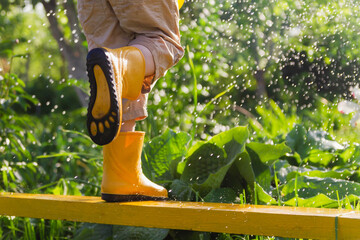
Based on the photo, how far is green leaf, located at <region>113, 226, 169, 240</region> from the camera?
1967 millimetres

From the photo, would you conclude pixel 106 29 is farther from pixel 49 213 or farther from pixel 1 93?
pixel 1 93

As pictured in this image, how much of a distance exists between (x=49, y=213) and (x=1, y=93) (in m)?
1.57

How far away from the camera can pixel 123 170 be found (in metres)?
1.94

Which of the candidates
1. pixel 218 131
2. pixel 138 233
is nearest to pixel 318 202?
pixel 138 233

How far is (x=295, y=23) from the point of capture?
7254mm

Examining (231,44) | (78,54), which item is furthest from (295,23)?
(78,54)

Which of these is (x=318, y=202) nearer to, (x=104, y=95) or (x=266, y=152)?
(x=266, y=152)

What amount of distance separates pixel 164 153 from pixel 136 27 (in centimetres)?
64

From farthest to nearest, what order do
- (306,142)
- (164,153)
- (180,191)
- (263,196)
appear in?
(306,142) → (164,153) → (180,191) → (263,196)

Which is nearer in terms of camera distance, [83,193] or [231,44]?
[83,193]

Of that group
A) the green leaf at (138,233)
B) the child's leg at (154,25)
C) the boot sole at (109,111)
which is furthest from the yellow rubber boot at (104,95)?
the green leaf at (138,233)

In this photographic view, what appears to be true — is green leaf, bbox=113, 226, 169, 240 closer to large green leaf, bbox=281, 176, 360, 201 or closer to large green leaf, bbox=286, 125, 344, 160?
large green leaf, bbox=281, 176, 360, 201

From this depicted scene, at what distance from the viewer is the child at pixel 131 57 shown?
5.77 ft

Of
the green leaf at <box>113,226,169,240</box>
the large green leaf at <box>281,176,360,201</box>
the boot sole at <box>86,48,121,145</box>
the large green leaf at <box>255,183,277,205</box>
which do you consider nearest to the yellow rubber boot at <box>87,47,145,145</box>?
the boot sole at <box>86,48,121,145</box>
